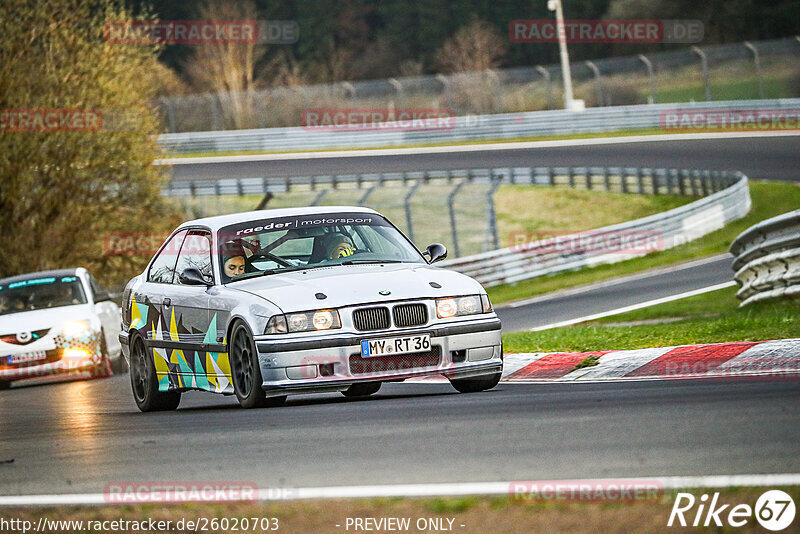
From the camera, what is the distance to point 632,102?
193 ft

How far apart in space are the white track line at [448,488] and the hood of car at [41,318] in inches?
443

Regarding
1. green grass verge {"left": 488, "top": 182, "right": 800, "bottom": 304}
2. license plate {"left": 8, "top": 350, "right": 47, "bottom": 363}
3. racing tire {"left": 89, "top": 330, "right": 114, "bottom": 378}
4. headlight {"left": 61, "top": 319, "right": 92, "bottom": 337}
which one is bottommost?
green grass verge {"left": 488, "top": 182, "right": 800, "bottom": 304}

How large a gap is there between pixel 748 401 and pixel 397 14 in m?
84.2

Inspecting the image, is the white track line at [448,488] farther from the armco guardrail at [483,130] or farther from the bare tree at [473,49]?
the bare tree at [473,49]

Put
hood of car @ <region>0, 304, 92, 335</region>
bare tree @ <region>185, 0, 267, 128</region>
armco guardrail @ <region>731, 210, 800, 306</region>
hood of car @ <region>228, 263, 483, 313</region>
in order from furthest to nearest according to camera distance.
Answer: bare tree @ <region>185, 0, 267, 128</region> < hood of car @ <region>0, 304, 92, 335</region> < armco guardrail @ <region>731, 210, 800, 306</region> < hood of car @ <region>228, 263, 483, 313</region>

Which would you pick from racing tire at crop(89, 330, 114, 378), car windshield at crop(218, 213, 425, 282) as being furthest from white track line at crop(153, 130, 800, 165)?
car windshield at crop(218, 213, 425, 282)

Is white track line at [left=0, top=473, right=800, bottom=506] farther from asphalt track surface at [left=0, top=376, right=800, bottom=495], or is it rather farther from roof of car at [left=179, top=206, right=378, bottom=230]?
roof of car at [left=179, top=206, right=378, bottom=230]

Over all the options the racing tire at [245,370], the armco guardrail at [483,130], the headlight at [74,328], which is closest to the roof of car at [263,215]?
the racing tire at [245,370]

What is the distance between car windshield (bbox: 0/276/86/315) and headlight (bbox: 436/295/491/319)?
941 cm

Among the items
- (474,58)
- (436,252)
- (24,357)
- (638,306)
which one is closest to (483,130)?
(638,306)

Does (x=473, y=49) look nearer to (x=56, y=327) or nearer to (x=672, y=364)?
(x=56, y=327)

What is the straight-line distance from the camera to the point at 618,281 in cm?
2638

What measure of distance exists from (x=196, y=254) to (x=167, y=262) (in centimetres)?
61

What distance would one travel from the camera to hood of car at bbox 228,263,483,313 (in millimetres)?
9422
